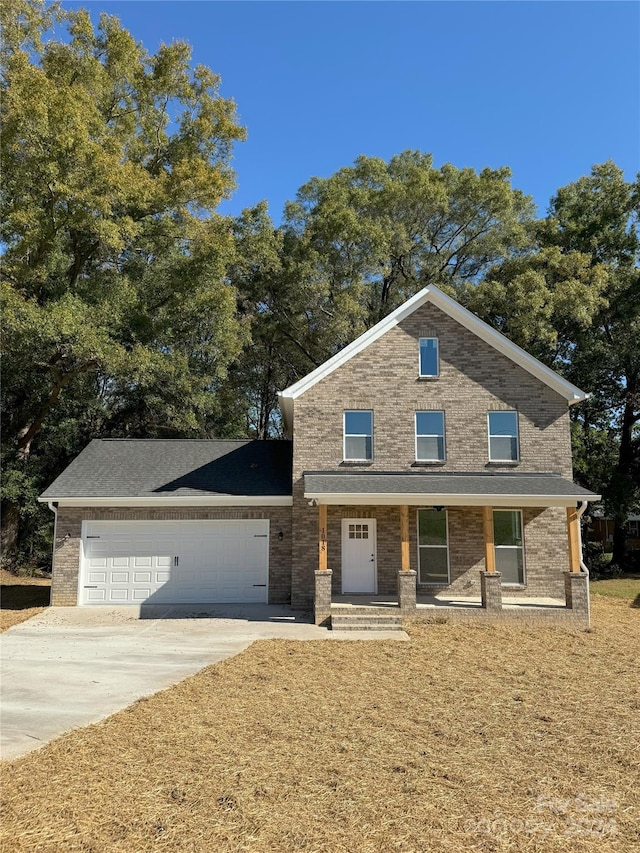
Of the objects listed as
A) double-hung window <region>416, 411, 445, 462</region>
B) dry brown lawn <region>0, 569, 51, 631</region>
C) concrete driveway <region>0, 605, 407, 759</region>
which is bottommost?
dry brown lawn <region>0, 569, 51, 631</region>

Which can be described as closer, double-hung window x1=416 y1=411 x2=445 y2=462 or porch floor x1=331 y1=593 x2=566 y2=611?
porch floor x1=331 y1=593 x2=566 y2=611

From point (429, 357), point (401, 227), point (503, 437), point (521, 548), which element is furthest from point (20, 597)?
point (401, 227)

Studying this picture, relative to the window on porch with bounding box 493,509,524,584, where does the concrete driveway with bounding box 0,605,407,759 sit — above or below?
below

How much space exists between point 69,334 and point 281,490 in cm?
889

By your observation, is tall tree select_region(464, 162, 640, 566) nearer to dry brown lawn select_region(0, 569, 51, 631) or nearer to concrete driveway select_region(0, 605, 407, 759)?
concrete driveway select_region(0, 605, 407, 759)

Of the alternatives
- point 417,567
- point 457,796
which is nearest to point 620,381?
point 417,567

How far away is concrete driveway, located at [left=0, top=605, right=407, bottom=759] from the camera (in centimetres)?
740

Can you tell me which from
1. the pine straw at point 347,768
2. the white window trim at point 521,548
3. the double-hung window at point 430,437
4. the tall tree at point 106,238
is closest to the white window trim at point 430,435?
the double-hung window at point 430,437

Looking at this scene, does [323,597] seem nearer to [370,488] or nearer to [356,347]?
[370,488]

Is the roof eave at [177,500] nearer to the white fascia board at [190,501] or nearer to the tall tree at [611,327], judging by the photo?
the white fascia board at [190,501]

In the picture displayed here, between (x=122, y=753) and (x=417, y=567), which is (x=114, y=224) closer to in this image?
(x=417, y=567)

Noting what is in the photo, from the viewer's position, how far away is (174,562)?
52.6ft

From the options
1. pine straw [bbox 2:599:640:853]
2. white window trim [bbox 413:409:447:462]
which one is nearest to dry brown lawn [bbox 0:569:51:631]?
pine straw [bbox 2:599:640:853]

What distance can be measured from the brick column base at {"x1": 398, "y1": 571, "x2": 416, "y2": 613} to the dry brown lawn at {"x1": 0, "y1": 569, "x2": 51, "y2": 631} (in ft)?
29.3
